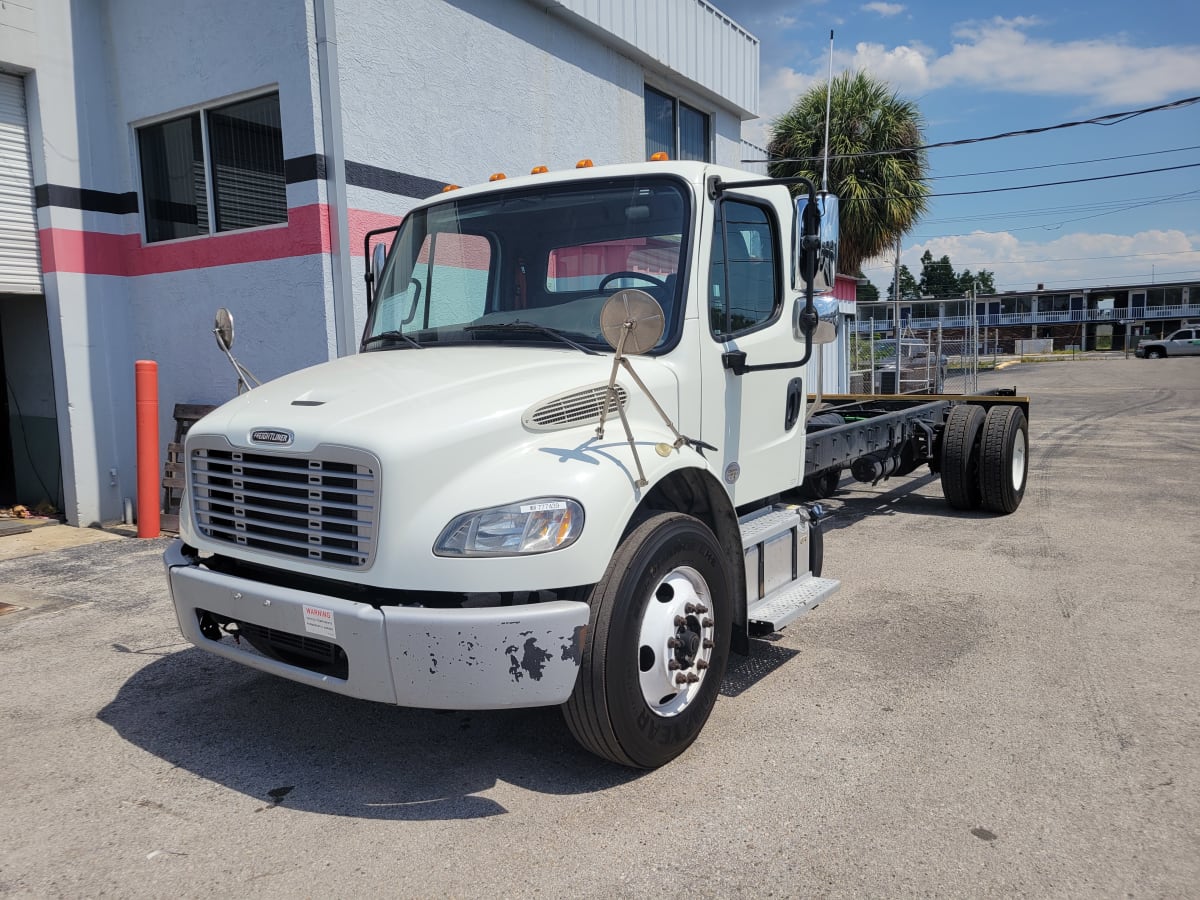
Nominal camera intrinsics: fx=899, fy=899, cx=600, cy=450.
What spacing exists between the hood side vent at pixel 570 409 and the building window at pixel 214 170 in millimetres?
5944

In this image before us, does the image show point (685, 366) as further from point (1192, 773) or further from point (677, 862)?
point (1192, 773)

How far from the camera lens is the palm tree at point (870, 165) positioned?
2306cm

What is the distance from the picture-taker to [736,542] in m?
3.98

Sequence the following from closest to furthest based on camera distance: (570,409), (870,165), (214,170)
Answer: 1. (570,409)
2. (214,170)
3. (870,165)

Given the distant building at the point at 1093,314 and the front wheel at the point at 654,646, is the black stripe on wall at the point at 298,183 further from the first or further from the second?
the distant building at the point at 1093,314

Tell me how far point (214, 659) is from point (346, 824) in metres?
2.16

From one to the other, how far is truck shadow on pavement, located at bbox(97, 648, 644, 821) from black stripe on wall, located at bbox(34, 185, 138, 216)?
239 inches

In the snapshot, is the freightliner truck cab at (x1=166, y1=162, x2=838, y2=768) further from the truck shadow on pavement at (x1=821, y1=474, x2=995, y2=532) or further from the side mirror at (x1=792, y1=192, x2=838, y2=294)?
the truck shadow on pavement at (x1=821, y1=474, x2=995, y2=532)

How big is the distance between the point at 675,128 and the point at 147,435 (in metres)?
8.20

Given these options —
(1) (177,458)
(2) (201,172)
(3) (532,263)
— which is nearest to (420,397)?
(3) (532,263)

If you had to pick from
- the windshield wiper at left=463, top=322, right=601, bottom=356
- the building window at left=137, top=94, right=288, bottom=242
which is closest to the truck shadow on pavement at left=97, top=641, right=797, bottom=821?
the windshield wiper at left=463, top=322, right=601, bottom=356

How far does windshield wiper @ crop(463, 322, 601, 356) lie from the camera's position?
12.3ft

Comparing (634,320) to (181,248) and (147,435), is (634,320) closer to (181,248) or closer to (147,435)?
(147,435)

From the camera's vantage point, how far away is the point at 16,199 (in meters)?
8.59
